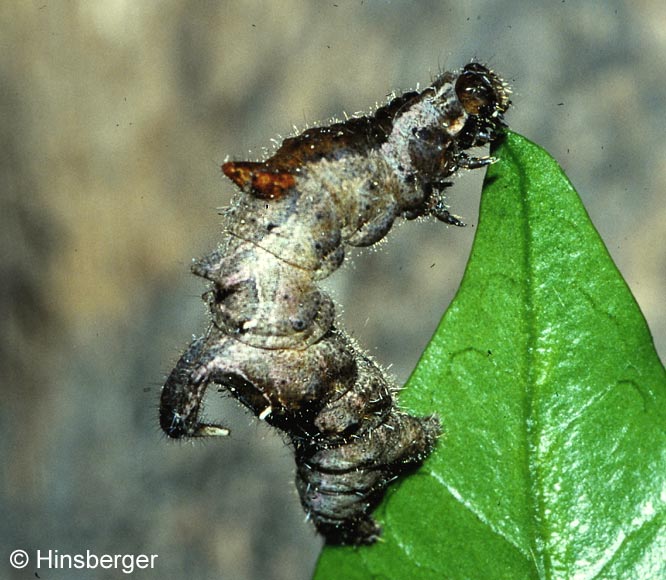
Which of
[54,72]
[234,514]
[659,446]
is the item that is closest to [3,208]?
[54,72]

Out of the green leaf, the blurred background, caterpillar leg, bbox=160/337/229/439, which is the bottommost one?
the green leaf

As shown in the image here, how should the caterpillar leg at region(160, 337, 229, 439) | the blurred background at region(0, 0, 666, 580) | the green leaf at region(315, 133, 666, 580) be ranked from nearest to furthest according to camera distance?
the green leaf at region(315, 133, 666, 580)
the caterpillar leg at region(160, 337, 229, 439)
the blurred background at region(0, 0, 666, 580)

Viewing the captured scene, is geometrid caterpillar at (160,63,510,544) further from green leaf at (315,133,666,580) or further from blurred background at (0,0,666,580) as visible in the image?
blurred background at (0,0,666,580)

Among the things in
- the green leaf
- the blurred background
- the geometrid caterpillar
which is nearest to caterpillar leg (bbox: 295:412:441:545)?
the geometrid caterpillar

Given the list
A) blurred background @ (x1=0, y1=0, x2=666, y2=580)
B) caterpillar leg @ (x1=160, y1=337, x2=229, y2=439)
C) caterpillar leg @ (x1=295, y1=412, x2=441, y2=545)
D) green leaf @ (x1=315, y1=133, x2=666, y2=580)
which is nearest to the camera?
green leaf @ (x1=315, y1=133, x2=666, y2=580)

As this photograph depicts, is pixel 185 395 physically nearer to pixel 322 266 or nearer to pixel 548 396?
pixel 322 266

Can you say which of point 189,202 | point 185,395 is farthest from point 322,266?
point 189,202

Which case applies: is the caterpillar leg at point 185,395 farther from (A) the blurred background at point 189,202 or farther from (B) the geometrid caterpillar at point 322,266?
(A) the blurred background at point 189,202

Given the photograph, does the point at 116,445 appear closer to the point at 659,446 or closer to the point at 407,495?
the point at 407,495
